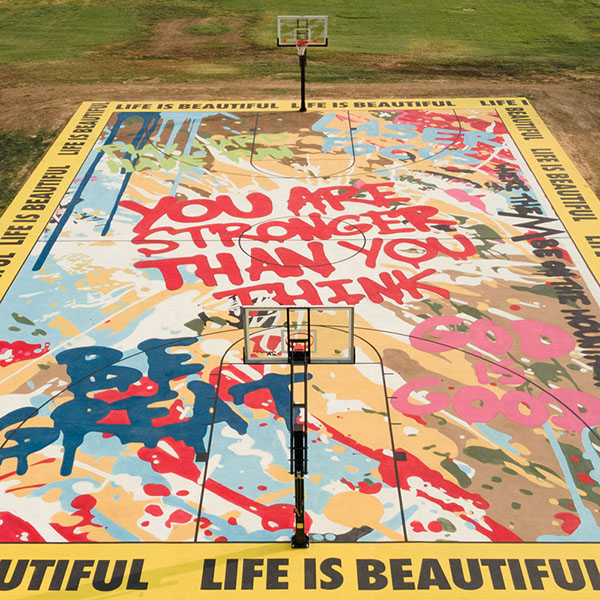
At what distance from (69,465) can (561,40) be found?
2453 cm

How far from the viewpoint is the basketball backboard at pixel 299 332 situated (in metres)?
11.3

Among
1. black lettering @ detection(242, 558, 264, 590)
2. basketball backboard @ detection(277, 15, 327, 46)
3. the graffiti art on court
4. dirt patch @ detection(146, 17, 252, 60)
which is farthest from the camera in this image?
dirt patch @ detection(146, 17, 252, 60)

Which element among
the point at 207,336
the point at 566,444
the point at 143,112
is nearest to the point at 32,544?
the point at 207,336

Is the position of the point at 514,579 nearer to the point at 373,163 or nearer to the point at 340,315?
the point at 340,315

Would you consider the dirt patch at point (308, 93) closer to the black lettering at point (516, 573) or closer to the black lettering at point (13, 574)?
the black lettering at point (516, 573)

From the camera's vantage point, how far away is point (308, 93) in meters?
23.7

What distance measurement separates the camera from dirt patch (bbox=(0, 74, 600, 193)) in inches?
879

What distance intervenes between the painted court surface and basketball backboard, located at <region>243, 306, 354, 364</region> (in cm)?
137

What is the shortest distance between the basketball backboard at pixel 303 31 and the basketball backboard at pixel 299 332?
12.8 meters

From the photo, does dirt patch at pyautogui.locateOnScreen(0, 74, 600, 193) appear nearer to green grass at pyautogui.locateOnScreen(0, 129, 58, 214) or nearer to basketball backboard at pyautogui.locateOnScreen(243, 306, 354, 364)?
green grass at pyautogui.locateOnScreen(0, 129, 58, 214)

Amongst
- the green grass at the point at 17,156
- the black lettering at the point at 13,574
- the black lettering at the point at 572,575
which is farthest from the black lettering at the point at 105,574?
the green grass at the point at 17,156

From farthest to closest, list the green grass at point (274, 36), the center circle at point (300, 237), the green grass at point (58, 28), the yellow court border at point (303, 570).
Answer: the green grass at point (58, 28) → the green grass at point (274, 36) → the center circle at point (300, 237) → the yellow court border at point (303, 570)

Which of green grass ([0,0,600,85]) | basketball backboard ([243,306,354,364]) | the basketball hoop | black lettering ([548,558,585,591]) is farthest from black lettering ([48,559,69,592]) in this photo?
green grass ([0,0,600,85])

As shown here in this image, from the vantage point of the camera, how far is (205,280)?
15516 mm
